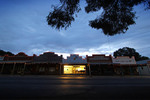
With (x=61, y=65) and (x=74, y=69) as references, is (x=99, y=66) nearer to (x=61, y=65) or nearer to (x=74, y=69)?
(x=74, y=69)

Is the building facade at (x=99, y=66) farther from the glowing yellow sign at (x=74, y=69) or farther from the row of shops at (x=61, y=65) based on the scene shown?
the glowing yellow sign at (x=74, y=69)

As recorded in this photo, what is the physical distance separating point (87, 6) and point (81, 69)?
682 inches

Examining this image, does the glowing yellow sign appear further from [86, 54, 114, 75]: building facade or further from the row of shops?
[86, 54, 114, 75]: building facade

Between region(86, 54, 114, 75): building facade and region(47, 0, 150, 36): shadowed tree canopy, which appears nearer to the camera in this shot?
region(47, 0, 150, 36): shadowed tree canopy

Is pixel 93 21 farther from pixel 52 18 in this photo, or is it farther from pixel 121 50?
pixel 121 50

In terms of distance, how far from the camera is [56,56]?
20641 mm

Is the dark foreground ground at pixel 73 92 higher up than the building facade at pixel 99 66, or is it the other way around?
the building facade at pixel 99 66

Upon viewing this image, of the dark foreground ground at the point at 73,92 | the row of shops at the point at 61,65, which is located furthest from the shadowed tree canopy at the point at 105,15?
the row of shops at the point at 61,65

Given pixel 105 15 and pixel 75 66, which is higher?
pixel 105 15

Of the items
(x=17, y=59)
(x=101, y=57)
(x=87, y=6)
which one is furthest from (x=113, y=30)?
(x=17, y=59)

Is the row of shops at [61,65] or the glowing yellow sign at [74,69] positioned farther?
the glowing yellow sign at [74,69]

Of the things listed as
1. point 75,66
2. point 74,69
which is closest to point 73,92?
point 75,66

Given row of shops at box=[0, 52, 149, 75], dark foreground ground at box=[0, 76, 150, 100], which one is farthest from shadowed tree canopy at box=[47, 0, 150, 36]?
row of shops at box=[0, 52, 149, 75]

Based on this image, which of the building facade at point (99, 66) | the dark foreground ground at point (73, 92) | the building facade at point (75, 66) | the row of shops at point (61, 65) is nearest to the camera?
the dark foreground ground at point (73, 92)
